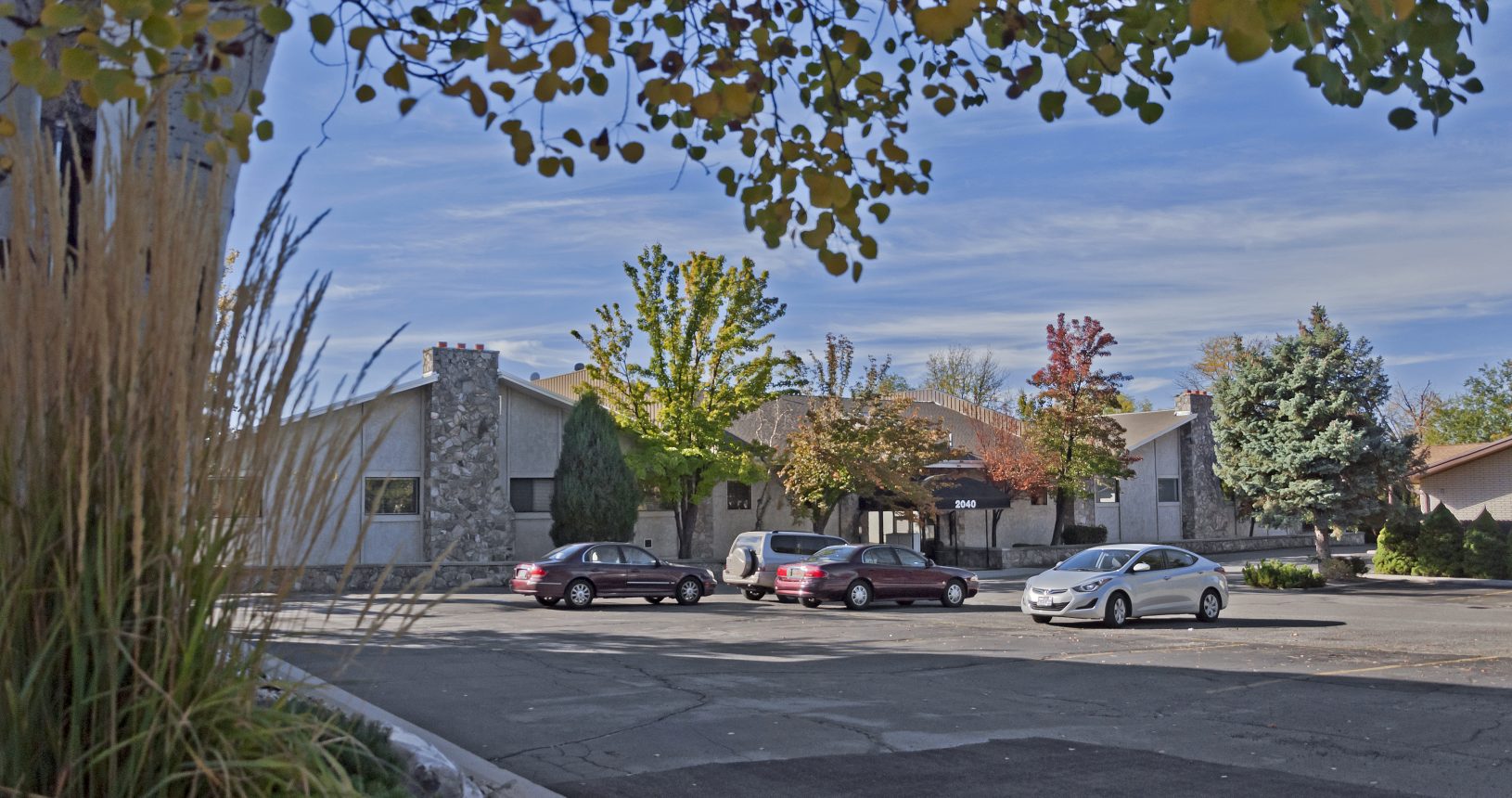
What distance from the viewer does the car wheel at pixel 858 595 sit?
2428 centimetres

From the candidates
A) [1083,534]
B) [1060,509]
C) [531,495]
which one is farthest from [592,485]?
[1083,534]

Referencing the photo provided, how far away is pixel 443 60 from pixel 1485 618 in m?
21.8

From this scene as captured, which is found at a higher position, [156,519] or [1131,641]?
[156,519]

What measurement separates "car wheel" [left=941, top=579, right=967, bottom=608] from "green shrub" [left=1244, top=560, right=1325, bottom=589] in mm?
9761

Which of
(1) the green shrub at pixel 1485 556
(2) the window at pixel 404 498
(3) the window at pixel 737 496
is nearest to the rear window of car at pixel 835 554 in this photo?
(2) the window at pixel 404 498

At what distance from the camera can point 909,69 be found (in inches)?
258

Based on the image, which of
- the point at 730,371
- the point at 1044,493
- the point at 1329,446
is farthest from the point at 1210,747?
the point at 1044,493

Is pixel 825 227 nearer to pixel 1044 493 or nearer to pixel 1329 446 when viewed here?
pixel 1329 446

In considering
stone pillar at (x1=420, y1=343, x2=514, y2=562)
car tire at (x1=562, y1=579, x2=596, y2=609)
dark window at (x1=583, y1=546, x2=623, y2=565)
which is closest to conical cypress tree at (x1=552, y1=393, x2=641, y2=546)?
stone pillar at (x1=420, y1=343, x2=514, y2=562)

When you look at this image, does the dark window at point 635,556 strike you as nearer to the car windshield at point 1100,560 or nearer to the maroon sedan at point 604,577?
the maroon sedan at point 604,577

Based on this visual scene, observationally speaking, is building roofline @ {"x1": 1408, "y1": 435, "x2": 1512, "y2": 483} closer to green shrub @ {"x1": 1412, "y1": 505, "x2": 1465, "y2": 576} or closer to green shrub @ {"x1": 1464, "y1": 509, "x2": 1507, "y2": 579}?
green shrub @ {"x1": 1412, "y1": 505, "x2": 1465, "y2": 576}

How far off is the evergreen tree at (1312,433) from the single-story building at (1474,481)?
8.02 metres

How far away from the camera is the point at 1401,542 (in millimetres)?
33000

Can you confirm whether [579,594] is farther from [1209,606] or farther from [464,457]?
[1209,606]
